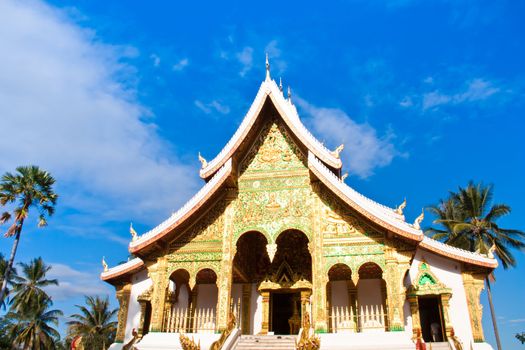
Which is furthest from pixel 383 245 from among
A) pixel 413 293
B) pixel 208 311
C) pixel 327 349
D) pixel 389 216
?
pixel 208 311

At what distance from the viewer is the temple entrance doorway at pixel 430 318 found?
39.5ft

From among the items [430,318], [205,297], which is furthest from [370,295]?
[205,297]

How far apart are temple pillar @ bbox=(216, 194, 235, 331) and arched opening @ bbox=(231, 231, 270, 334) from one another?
0.81 m

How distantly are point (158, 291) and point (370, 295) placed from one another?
19.8 feet

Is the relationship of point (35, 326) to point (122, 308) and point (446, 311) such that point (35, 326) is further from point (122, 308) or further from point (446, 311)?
point (446, 311)

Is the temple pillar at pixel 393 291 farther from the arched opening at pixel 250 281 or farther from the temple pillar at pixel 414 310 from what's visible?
the arched opening at pixel 250 281

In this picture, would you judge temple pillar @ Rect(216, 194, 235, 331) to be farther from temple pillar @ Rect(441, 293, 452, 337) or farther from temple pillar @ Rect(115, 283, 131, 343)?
temple pillar @ Rect(441, 293, 452, 337)

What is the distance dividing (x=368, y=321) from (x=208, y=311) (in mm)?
4854

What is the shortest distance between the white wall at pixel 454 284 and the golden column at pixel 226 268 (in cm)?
528

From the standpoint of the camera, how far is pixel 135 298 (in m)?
13.7

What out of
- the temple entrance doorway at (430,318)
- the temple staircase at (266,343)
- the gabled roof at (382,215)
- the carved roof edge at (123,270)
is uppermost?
the gabled roof at (382,215)

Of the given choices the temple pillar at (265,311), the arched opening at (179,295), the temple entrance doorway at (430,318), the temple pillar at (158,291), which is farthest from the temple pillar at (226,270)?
the temple entrance doorway at (430,318)

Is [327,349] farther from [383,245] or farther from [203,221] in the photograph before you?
[203,221]

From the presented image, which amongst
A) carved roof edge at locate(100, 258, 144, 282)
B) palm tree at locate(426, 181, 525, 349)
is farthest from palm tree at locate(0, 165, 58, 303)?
palm tree at locate(426, 181, 525, 349)
